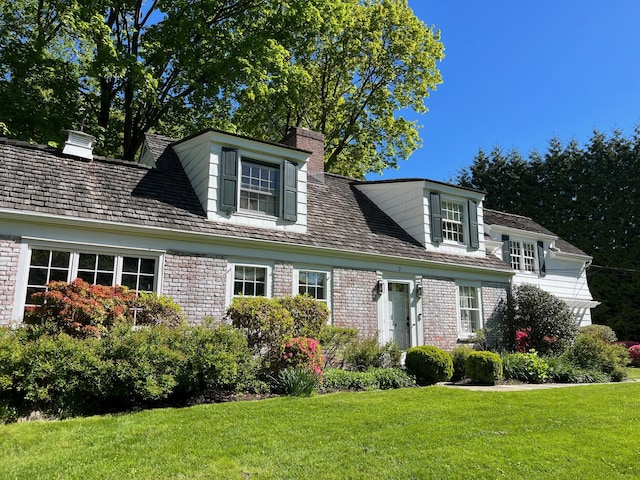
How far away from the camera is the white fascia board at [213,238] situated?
9234mm

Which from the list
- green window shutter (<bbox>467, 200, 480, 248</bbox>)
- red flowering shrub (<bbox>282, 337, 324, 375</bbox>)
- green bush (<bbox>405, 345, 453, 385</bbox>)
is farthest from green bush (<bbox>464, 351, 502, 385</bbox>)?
green window shutter (<bbox>467, 200, 480, 248</bbox>)

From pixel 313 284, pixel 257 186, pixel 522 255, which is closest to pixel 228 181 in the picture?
pixel 257 186

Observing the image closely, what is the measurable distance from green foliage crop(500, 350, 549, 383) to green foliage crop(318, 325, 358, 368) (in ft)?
13.7

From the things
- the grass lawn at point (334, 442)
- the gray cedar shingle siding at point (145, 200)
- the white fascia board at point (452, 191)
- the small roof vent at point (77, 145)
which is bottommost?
the grass lawn at point (334, 442)

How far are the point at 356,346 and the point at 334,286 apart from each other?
1.79 metres

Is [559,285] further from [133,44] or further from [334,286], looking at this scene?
[133,44]

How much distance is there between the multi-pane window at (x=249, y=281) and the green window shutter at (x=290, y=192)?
1.74m

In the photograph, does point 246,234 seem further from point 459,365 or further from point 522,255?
point 522,255

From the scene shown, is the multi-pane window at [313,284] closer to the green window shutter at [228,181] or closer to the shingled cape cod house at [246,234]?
the shingled cape cod house at [246,234]

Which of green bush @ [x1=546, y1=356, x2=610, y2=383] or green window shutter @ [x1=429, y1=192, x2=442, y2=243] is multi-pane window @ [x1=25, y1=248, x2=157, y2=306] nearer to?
green window shutter @ [x1=429, y1=192, x2=442, y2=243]

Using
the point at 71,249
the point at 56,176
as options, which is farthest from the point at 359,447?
the point at 56,176

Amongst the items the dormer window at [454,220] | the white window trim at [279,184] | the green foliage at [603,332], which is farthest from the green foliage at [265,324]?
the green foliage at [603,332]

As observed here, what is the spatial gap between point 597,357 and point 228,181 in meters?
11.4

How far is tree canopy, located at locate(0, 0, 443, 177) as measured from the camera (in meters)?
16.6
